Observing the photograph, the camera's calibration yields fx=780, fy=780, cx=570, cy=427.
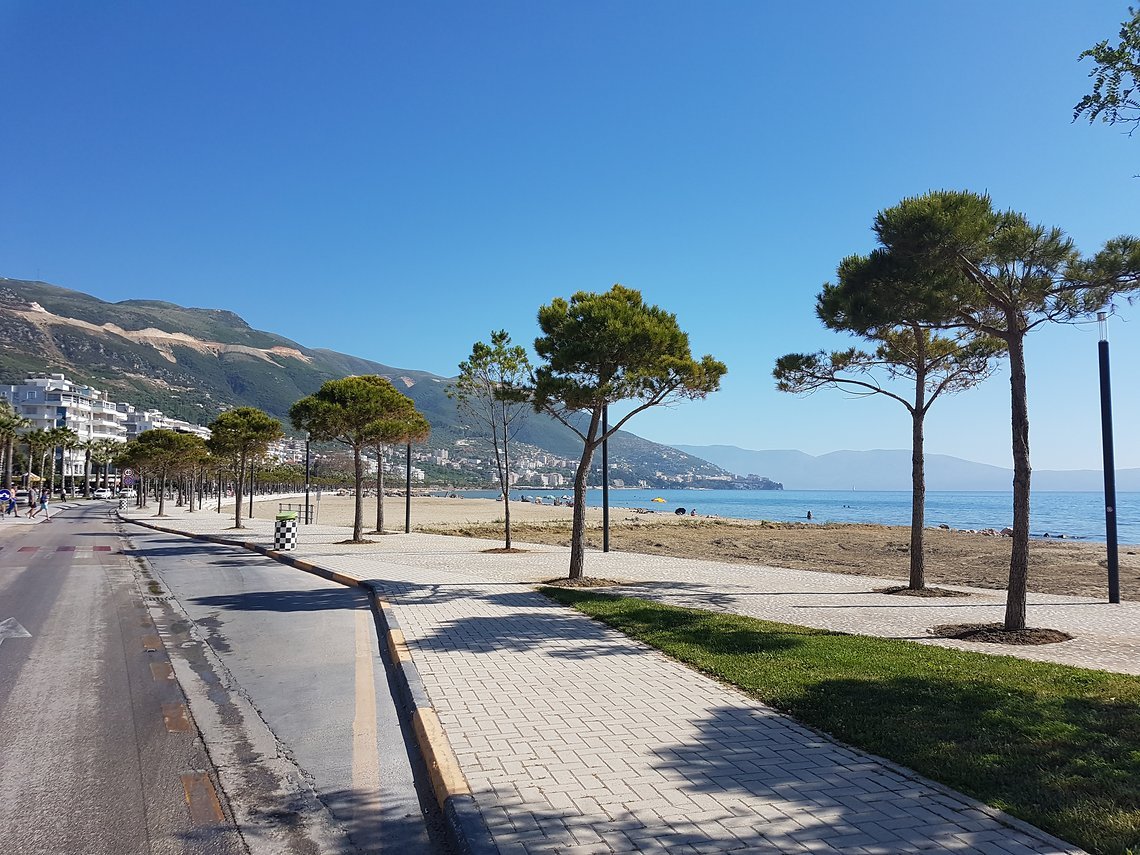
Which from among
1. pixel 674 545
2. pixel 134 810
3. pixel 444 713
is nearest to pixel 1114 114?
pixel 444 713

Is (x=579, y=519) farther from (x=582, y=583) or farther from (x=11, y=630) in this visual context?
(x=11, y=630)

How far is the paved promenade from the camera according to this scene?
12.2 feet

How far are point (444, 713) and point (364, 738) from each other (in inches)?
23.8

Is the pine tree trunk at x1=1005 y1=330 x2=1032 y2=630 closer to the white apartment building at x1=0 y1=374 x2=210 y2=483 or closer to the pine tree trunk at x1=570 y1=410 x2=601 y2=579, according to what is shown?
the pine tree trunk at x1=570 y1=410 x2=601 y2=579

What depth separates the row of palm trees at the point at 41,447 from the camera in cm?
7428

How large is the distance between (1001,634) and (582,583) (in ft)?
23.5

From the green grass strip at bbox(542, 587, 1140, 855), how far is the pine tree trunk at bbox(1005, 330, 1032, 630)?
1895 millimetres

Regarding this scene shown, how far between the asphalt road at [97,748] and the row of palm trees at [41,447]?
75.0 m

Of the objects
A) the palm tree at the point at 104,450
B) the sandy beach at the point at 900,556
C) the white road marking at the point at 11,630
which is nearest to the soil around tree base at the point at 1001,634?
the sandy beach at the point at 900,556

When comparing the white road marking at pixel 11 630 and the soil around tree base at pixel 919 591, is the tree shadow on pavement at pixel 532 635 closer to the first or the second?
the white road marking at pixel 11 630

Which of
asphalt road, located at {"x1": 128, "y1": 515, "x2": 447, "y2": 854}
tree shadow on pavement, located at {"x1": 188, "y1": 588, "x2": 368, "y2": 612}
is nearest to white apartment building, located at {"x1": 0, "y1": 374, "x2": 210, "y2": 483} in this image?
tree shadow on pavement, located at {"x1": 188, "y1": 588, "x2": 368, "y2": 612}

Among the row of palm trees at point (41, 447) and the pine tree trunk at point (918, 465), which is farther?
the row of palm trees at point (41, 447)

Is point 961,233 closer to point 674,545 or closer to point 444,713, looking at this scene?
point 444,713

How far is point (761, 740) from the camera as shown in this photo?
525 cm
